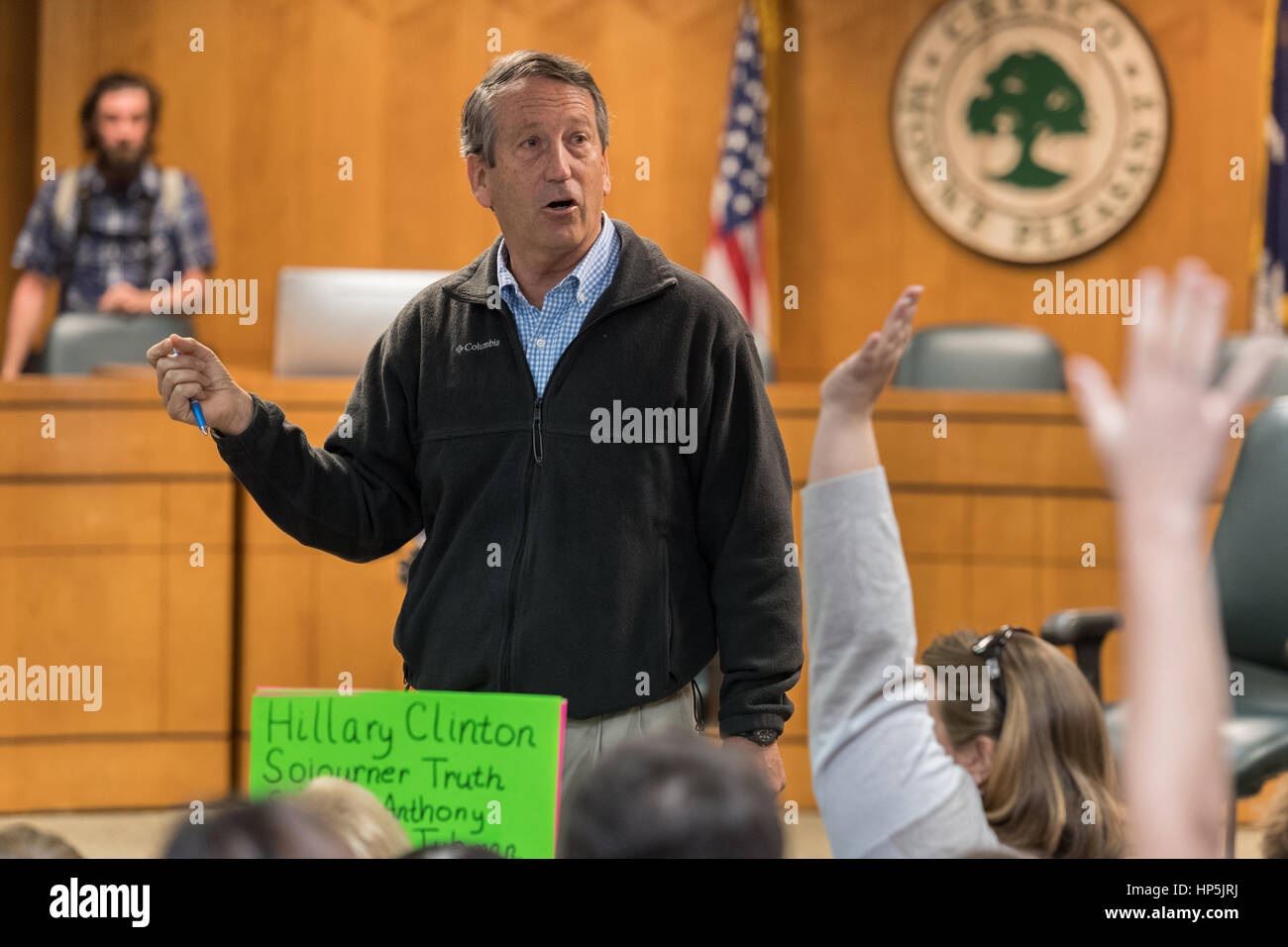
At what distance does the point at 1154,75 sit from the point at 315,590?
14.7ft

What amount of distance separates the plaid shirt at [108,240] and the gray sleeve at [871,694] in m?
4.39

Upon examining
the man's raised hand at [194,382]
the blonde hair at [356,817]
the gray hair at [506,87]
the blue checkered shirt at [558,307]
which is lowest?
the blonde hair at [356,817]

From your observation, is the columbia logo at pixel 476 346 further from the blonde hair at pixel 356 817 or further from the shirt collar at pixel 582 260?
the blonde hair at pixel 356 817

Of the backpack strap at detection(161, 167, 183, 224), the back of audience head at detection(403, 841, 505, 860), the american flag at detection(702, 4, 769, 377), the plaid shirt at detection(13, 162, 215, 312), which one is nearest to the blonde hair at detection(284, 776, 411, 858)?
the back of audience head at detection(403, 841, 505, 860)

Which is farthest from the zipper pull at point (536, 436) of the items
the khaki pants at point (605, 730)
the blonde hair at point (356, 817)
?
the blonde hair at point (356, 817)

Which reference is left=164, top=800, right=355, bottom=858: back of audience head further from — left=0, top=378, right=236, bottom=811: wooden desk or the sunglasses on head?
left=0, top=378, right=236, bottom=811: wooden desk

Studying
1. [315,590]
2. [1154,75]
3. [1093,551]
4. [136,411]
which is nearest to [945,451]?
[1093,551]

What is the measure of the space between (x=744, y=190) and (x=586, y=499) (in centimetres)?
455

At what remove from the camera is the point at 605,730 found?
1526 millimetres

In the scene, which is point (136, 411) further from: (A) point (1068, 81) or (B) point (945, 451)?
(A) point (1068, 81)

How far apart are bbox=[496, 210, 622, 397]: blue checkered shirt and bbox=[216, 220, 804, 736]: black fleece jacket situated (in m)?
0.02

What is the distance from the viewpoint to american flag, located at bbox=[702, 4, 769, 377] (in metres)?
5.79

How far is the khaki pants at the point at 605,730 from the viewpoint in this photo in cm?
151
